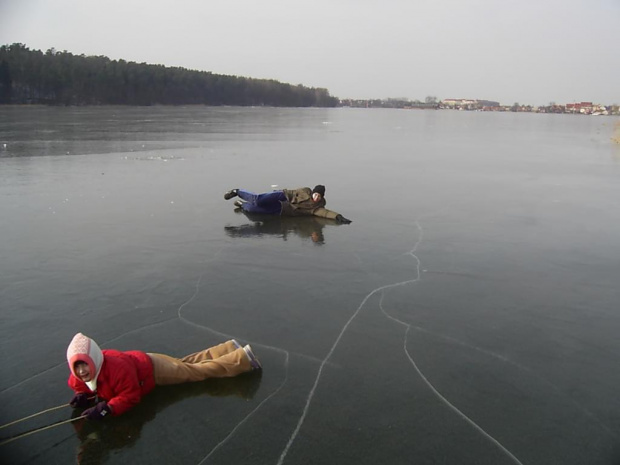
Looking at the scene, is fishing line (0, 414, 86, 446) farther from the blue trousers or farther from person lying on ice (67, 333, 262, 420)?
the blue trousers

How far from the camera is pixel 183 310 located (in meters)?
5.87

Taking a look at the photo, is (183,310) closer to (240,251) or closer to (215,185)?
(240,251)

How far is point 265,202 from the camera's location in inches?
420

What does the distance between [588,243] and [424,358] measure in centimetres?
565

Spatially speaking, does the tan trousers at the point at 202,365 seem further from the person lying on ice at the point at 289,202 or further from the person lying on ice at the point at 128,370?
the person lying on ice at the point at 289,202

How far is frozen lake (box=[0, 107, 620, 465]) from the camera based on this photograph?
383cm

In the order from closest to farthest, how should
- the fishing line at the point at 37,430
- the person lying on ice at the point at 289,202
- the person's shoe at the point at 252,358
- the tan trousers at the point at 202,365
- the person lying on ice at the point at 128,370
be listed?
1. the fishing line at the point at 37,430
2. the person lying on ice at the point at 128,370
3. the tan trousers at the point at 202,365
4. the person's shoe at the point at 252,358
5. the person lying on ice at the point at 289,202

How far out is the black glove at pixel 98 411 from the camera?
12.9 ft

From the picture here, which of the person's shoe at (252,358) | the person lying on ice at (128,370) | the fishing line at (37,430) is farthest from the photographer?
the person's shoe at (252,358)

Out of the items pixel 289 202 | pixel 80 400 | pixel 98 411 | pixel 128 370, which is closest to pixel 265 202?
pixel 289 202

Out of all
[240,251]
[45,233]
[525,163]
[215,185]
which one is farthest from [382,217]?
[525,163]

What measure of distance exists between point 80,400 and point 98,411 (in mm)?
258

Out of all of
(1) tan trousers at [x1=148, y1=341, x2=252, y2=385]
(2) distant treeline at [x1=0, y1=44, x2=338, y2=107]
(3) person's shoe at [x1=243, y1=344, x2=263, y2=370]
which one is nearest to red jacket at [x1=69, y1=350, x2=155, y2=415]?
(1) tan trousers at [x1=148, y1=341, x2=252, y2=385]

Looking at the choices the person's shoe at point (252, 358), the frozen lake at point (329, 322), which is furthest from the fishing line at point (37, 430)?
the person's shoe at point (252, 358)
